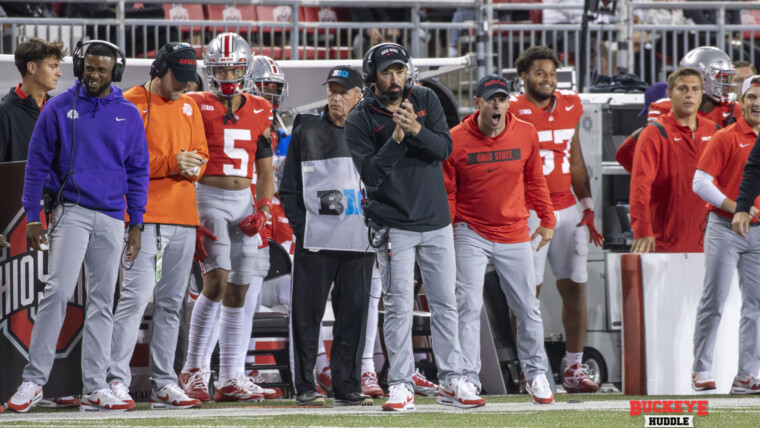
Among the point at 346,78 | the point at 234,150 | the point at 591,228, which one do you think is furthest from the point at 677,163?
the point at 234,150

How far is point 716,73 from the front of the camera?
898 centimetres

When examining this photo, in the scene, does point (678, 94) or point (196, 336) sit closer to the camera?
point (196, 336)

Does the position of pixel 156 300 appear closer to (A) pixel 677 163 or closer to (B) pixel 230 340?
(B) pixel 230 340

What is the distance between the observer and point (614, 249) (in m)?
9.45

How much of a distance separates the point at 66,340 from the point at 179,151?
1.26 m

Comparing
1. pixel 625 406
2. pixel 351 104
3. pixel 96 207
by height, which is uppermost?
pixel 351 104

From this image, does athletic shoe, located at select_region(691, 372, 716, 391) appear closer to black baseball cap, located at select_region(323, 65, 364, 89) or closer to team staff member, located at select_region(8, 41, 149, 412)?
black baseball cap, located at select_region(323, 65, 364, 89)

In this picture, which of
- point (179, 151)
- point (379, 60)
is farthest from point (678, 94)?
point (179, 151)

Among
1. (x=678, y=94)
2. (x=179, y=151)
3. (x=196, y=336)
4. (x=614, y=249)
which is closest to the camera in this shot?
(x=179, y=151)

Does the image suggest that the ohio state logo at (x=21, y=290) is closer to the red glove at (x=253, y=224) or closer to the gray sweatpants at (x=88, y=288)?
the gray sweatpants at (x=88, y=288)

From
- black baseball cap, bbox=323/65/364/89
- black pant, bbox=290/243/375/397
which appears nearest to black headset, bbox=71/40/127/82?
black baseball cap, bbox=323/65/364/89

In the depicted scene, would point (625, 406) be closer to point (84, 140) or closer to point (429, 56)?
point (84, 140)

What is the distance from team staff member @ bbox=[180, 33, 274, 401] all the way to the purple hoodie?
2.56ft

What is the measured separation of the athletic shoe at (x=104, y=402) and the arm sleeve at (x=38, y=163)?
971 mm
